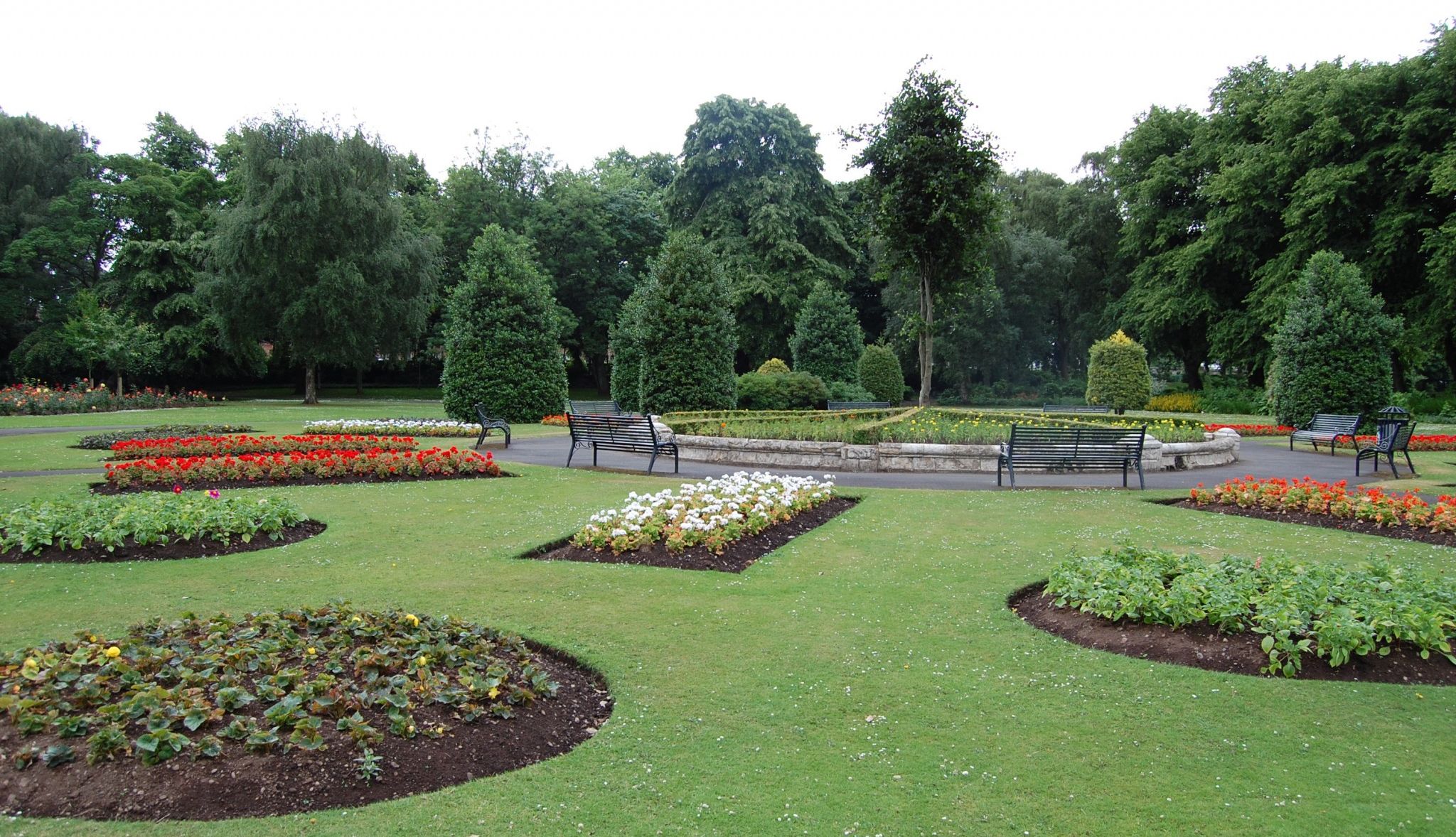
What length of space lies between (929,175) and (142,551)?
18.3 metres

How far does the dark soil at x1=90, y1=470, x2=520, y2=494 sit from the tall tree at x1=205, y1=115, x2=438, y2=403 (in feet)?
78.7

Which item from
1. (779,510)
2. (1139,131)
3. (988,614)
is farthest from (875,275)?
(1139,131)

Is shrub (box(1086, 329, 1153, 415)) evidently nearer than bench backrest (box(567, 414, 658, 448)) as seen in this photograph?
No

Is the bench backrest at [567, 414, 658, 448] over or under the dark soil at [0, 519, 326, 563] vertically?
over

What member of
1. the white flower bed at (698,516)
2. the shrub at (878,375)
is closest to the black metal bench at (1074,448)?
the white flower bed at (698,516)

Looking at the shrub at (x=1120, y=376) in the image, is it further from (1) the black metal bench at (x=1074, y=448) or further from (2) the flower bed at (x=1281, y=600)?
(2) the flower bed at (x=1281, y=600)

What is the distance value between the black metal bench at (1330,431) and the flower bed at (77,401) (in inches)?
1335

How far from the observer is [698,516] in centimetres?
819

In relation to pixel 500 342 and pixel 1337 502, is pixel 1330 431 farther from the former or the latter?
pixel 500 342

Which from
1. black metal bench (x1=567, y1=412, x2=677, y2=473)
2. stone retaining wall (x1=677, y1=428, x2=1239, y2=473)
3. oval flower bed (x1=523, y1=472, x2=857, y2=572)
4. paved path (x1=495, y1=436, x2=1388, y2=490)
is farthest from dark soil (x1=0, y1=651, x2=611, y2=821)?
stone retaining wall (x1=677, y1=428, x2=1239, y2=473)

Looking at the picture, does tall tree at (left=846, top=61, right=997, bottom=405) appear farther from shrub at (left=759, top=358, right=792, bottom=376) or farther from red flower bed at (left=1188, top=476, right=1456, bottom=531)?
red flower bed at (left=1188, top=476, right=1456, bottom=531)

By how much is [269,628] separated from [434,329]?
4380 cm

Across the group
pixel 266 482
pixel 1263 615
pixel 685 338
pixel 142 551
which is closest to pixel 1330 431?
pixel 685 338

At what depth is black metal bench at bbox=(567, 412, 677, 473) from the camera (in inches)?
532
